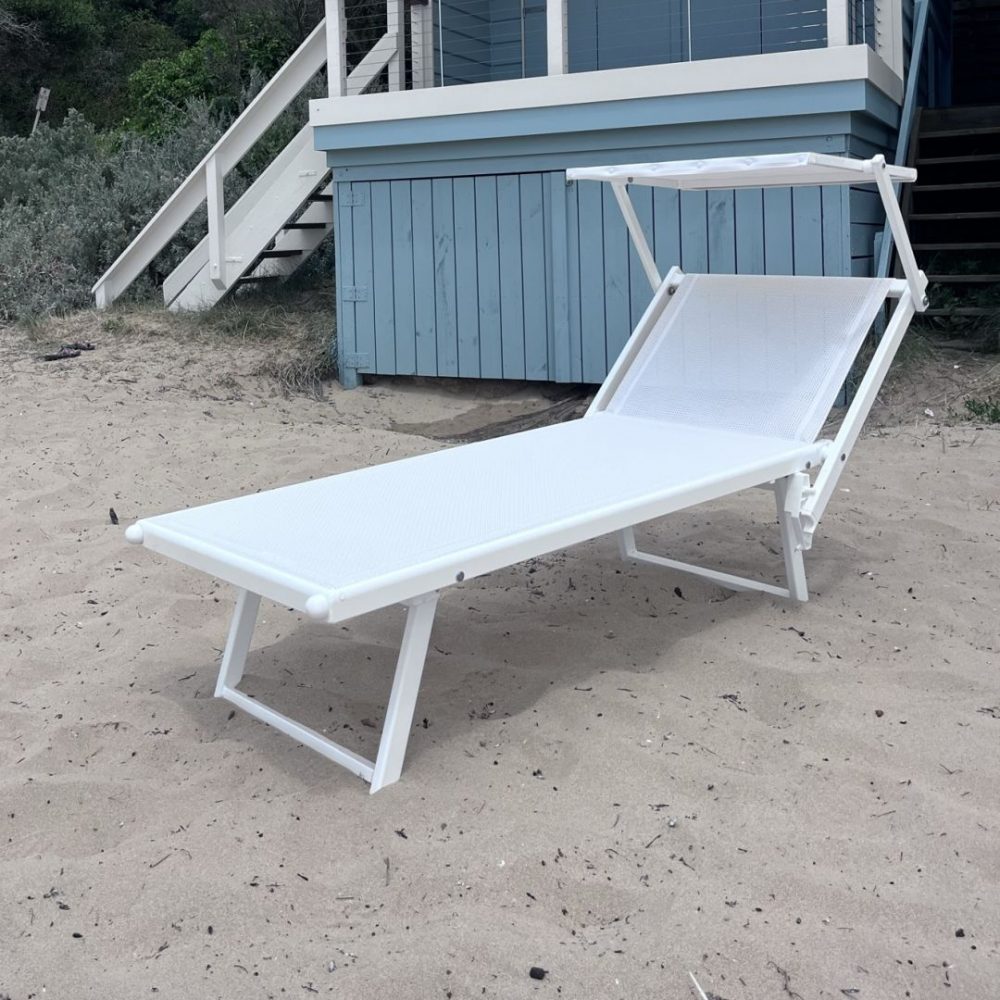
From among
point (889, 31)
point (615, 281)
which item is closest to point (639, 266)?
point (615, 281)

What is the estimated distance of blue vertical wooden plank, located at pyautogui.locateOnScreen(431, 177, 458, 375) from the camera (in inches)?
286

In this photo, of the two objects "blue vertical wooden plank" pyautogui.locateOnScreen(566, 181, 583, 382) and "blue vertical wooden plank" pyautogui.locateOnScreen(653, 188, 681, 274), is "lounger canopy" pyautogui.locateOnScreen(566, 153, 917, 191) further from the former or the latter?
"blue vertical wooden plank" pyautogui.locateOnScreen(566, 181, 583, 382)

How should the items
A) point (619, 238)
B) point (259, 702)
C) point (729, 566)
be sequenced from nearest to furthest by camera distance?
1. point (259, 702)
2. point (729, 566)
3. point (619, 238)

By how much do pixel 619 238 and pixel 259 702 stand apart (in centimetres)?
426

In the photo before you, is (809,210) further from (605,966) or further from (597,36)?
(605,966)

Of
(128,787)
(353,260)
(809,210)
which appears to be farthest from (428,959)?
(353,260)

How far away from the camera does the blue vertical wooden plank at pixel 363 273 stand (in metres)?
7.52

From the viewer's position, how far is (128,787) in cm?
276

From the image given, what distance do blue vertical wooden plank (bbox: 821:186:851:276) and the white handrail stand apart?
3.60 m

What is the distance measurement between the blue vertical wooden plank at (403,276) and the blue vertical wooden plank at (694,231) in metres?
1.70

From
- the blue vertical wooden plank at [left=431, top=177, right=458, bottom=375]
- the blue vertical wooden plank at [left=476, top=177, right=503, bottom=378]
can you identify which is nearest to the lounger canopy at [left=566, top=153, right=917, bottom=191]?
the blue vertical wooden plank at [left=476, top=177, right=503, bottom=378]

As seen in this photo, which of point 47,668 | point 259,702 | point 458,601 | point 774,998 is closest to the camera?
point 774,998

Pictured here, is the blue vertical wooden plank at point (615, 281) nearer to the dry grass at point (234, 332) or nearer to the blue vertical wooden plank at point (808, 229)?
the blue vertical wooden plank at point (808, 229)

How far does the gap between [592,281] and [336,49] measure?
221 centimetres
